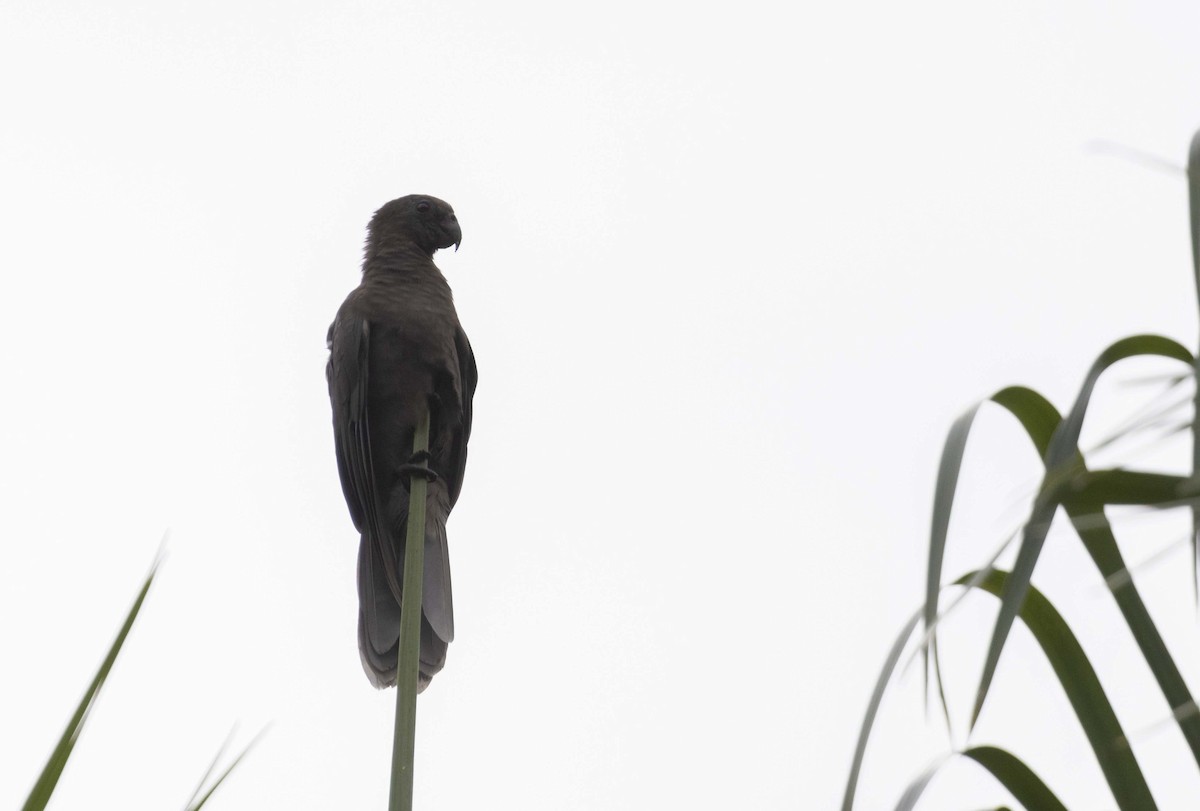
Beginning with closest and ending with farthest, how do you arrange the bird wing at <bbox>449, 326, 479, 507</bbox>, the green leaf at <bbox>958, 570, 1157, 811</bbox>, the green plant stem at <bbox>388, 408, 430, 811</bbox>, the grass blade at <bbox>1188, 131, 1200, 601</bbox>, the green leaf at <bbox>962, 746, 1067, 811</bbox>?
the grass blade at <bbox>1188, 131, 1200, 601</bbox>
the green leaf at <bbox>958, 570, 1157, 811</bbox>
the green leaf at <bbox>962, 746, 1067, 811</bbox>
the green plant stem at <bbox>388, 408, 430, 811</bbox>
the bird wing at <bbox>449, 326, 479, 507</bbox>

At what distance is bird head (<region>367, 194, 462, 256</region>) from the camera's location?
5.77m

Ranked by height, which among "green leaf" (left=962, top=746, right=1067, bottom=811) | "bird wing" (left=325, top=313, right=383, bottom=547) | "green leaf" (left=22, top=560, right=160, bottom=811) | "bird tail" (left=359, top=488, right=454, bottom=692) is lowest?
"green leaf" (left=962, top=746, right=1067, bottom=811)

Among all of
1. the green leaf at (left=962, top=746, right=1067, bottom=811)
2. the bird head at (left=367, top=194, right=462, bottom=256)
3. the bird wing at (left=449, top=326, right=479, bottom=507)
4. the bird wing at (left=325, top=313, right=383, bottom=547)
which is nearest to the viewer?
the green leaf at (left=962, top=746, right=1067, bottom=811)

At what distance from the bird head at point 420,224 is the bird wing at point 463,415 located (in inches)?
27.8

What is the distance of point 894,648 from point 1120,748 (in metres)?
0.22

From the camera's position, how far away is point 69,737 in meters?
1.56

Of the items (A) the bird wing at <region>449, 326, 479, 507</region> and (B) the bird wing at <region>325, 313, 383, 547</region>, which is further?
(A) the bird wing at <region>449, 326, 479, 507</region>

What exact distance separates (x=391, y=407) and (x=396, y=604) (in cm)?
94

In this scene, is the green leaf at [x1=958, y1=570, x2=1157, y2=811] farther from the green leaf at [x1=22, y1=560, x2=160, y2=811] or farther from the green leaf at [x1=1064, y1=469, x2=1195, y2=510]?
the green leaf at [x1=22, y1=560, x2=160, y2=811]

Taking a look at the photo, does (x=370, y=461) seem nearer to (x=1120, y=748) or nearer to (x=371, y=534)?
(x=371, y=534)

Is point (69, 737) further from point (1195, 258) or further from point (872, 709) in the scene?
point (1195, 258)

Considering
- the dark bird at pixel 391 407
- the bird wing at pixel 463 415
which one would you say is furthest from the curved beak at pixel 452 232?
the bird wing at pixel 463 415

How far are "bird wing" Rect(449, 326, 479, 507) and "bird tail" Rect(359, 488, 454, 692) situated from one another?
466mm

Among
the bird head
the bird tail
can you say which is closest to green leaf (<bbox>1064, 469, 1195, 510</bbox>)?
the bird tail
